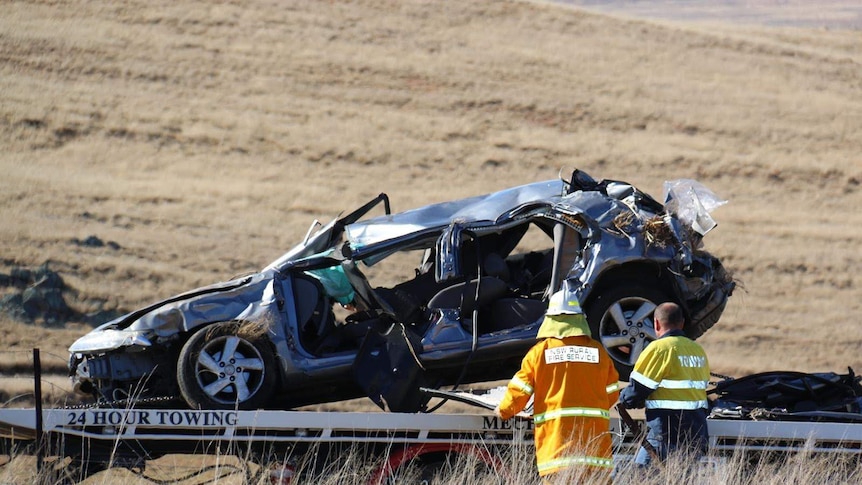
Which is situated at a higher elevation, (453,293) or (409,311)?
(453,293)

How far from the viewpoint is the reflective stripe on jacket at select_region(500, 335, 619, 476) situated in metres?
6.43

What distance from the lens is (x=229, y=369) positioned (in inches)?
327

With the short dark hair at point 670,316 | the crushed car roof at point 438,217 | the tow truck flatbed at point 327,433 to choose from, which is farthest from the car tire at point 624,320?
the short dark hair at point 670,316

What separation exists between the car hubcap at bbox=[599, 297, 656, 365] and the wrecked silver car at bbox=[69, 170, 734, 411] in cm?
1

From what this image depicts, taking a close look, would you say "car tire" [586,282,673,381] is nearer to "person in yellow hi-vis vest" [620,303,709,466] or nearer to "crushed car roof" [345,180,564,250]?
"crushed car roof" [345,180,564,250]

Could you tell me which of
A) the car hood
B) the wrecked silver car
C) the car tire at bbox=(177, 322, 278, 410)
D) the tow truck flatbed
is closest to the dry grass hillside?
the car hood

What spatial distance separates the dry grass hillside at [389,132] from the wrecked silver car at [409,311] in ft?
27.0

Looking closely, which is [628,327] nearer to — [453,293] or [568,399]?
[453,293]

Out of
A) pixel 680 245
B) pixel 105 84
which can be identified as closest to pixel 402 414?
pixel 680 245

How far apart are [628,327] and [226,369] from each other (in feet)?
9.68

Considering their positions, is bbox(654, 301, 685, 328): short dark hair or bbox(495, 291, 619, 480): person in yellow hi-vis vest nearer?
bbox(495, 291, 619, 480): person in yellow hi-vis vest

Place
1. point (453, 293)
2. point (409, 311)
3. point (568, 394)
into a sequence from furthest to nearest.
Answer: point (409, 311), point (453, 293), point (568, 394)

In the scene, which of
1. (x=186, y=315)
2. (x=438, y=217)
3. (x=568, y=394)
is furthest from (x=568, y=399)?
(x=186, y=315)

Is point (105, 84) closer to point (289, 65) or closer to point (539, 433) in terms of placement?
point (289, 65)
